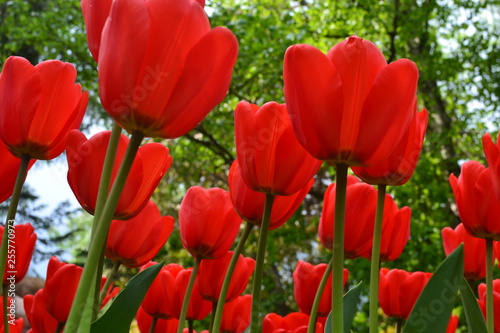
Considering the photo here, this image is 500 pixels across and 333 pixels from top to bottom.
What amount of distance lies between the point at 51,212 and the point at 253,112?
11641mm

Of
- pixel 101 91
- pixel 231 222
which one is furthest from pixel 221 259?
pixel 101 91

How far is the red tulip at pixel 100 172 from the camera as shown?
0.67 meters

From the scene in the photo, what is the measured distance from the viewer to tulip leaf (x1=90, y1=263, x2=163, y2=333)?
0.61m

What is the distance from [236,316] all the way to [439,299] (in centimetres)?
59

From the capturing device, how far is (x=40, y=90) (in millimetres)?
707

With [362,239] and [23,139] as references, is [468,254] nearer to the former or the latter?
[362,239]

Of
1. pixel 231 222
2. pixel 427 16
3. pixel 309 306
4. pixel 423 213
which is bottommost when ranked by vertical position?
pixel 309 306

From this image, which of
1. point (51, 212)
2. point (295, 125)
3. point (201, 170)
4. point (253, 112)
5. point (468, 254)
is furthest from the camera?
point (51, 212)

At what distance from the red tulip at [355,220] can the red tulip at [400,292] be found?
8.0 inches

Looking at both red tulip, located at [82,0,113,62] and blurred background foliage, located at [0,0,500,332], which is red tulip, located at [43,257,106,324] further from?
blurred background foliage, located at [0,0,500,332]

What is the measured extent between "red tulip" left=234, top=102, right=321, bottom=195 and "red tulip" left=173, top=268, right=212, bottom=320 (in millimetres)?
353

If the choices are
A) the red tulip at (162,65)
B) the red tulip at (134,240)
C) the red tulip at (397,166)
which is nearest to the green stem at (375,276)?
the red tulip at (397,166)

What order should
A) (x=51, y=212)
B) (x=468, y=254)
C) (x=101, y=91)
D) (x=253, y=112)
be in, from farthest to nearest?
(x=51, y=212) → (x=468, y=254) → (x=253, y=112) → (x=101, y=91)

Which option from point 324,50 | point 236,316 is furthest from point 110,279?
point 324,50
